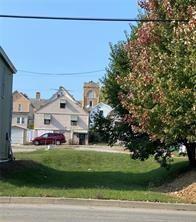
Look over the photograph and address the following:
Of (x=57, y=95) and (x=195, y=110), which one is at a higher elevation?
(x=57, y=95)

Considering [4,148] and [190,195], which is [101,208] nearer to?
[190,195]

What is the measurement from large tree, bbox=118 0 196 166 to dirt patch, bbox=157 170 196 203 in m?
1.91

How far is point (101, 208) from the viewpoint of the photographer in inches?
651

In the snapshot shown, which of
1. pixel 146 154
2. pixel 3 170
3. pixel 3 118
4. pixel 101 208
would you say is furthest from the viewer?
pixel 3 118

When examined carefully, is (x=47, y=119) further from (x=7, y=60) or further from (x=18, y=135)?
(x=7, y=60)

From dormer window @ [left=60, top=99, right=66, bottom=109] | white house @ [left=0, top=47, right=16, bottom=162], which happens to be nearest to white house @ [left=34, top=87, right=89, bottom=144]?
dormer window @ [left=60, top=99, right=66, bottom=109]

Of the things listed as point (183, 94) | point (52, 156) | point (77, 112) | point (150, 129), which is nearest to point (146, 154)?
point (150, 129)

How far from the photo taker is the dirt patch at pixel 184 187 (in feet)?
67.5

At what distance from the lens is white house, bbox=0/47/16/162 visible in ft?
92.4

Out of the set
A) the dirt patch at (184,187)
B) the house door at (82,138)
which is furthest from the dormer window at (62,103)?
the dirt patch at (184,187)

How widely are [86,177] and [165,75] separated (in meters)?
12.7

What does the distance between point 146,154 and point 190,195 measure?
742cm

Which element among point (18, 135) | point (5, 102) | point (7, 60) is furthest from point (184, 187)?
point (18, 135)

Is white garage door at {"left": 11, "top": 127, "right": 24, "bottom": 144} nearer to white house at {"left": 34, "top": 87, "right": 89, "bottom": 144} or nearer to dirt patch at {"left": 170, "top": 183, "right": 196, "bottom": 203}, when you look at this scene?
white house at {"left": 34, "top": 87, "right": 89, "bottom": 144}
